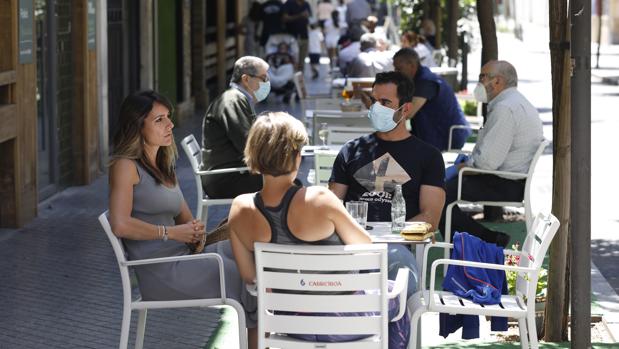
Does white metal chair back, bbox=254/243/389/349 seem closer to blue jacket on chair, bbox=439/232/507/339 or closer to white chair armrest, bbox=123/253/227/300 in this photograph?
white chair armrest, bbox=123/253/227/300

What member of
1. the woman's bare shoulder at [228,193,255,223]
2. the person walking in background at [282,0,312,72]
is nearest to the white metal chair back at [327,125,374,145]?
the woman's bare shoulder at [228,193,255,223]

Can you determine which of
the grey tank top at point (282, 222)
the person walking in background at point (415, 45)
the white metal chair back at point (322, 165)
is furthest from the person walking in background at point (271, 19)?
the grey tank top at point (282, 222)

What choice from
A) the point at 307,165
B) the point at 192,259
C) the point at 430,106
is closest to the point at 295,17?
the point at 307,165

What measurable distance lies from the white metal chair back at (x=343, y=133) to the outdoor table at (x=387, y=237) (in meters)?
3.63

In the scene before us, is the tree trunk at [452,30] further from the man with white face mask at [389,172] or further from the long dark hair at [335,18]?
the man with white face mask at [389,172]

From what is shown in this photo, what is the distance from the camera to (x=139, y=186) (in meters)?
6.28

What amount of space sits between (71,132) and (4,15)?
2868mm

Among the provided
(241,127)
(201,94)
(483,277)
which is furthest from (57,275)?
(201,94)

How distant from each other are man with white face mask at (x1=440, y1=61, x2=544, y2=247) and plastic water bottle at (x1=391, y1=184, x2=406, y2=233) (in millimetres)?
2774

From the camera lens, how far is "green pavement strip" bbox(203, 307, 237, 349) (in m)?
7.38

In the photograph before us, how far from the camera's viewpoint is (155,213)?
20.8 feet

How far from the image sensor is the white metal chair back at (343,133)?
10.6m

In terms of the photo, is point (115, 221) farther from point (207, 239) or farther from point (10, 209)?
point (10, 209)

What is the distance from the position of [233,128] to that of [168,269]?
11.5ft
